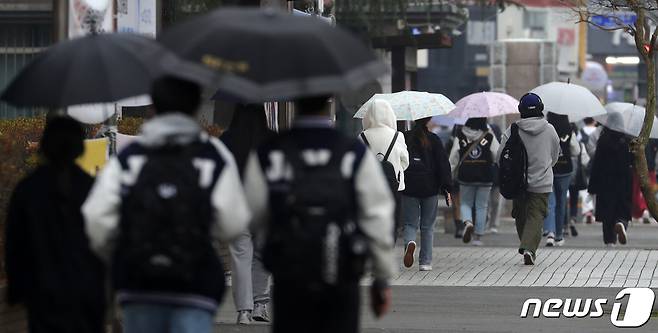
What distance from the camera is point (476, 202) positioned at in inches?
818

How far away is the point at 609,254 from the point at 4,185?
9951 mm

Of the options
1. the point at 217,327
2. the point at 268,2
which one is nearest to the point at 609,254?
the point at 268,2

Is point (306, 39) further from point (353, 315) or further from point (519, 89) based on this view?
point (519, 89)

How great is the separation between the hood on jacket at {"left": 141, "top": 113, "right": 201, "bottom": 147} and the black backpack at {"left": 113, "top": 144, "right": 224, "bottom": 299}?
37 mm

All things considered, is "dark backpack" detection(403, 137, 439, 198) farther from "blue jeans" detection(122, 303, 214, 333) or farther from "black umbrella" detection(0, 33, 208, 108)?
"blue jeans" detection(122, 303, 214, 333)

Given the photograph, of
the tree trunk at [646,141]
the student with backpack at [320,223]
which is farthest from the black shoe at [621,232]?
the student with backpack at [320,223]

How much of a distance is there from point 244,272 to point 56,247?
4.63 meters

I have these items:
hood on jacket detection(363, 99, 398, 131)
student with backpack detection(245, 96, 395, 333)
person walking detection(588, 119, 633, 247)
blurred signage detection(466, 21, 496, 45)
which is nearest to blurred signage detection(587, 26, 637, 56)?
blurred signage detection(466, 21, 496, 45)

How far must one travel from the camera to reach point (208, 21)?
248 inches

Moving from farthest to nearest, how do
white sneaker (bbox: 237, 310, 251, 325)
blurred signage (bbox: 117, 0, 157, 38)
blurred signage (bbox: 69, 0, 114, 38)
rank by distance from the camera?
white sneaker (bbox: 237, 310, 251, 325)
blurred signage (bbox: 117, 0, 157, 38)
blurred signage (bbox: 69, 0, 114, 38)

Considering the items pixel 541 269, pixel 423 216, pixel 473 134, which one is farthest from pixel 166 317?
pixel 473 134

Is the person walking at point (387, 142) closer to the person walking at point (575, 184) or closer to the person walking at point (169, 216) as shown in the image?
the person walking at point (575, 184)

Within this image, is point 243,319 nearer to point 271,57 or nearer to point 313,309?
point 313,309

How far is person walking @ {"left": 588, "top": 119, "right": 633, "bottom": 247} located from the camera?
68.7 ft
